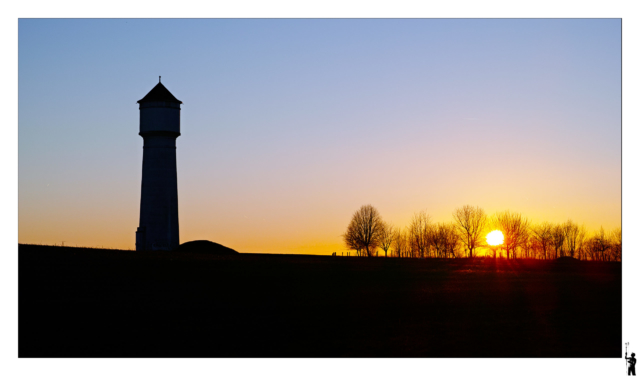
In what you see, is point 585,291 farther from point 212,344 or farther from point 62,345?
point 62,345

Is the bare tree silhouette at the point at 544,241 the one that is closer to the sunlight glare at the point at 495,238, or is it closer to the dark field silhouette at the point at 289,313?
the sunlight glare at the point at 495,238

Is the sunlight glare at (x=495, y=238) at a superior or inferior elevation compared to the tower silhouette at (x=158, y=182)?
inferior

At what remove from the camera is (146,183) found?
189 ft

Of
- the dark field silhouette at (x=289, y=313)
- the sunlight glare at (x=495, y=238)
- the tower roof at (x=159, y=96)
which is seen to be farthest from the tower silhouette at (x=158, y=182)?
the sunlight glare at (x=495, y=238)

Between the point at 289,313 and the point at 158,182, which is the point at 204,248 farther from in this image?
the point at 289,313

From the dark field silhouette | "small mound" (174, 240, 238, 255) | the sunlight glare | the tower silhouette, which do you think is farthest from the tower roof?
the sunlight glare

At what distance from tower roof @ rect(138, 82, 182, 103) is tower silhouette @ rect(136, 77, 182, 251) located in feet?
1.48

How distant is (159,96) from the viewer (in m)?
59.4

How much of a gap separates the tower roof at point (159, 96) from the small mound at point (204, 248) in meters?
12.0

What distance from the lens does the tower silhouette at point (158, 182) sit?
57.5 meters

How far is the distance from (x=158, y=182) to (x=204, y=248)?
7.04 m

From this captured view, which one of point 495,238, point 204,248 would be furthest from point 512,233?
point 204,248

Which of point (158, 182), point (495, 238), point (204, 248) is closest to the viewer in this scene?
point (158, 182)

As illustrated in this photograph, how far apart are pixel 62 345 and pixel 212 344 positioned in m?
4.57
